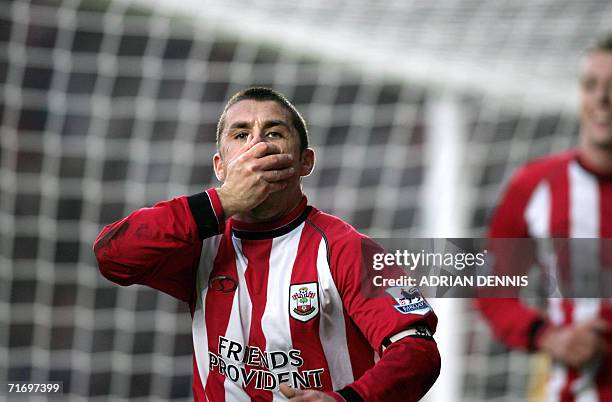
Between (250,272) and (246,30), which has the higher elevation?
(246,30)

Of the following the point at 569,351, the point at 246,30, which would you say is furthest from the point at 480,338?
the point at 569,351

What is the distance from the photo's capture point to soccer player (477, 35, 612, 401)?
2.18 metres

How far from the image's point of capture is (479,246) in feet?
6.96

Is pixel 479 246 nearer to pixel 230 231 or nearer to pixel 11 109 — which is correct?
pixel 230 231

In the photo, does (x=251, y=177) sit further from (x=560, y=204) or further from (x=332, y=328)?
(x=560, y=204)

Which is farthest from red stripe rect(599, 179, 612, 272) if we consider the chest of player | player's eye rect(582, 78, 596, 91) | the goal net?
the goal net

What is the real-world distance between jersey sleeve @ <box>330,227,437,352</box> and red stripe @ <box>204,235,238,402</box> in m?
0.22

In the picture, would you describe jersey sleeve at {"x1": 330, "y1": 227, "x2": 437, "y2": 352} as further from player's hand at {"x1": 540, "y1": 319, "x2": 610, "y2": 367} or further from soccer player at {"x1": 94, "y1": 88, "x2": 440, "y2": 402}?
player's hand at {"x1": 540, "y1": 319, "x2": 610, "y2": 367}

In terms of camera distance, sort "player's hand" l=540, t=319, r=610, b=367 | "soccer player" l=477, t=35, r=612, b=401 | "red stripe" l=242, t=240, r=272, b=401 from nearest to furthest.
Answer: "red stripe" l=242, t=240, r=272, b=401 → "player's hand" l=540, t=319, r=610, b=367 → "soccer player" l=477, t=35, r=612, b=401

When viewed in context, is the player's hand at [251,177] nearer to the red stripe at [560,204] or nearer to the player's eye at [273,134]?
the player's eye at [273,134]

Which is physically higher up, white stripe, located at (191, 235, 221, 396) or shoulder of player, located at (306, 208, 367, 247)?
shoulder of player, located at (306, 208, 367, 247)

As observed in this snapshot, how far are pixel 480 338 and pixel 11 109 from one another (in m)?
2.80

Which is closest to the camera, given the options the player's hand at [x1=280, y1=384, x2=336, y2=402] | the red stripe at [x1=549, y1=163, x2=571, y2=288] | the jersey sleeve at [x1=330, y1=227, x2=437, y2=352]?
the player's hand at [x1=280, y1=384, x2=336, y2=402]

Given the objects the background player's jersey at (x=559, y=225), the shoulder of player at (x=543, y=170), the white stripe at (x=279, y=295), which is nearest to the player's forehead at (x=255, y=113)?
the white stripe at (x=279, y=295)
